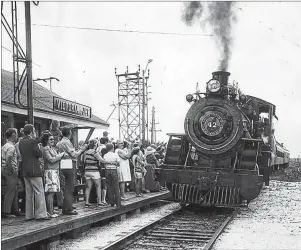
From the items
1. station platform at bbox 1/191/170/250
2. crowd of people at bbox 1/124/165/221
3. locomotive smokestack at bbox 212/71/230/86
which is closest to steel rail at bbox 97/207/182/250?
station platform at bbox 1/191/170/250

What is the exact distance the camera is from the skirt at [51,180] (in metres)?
6.82

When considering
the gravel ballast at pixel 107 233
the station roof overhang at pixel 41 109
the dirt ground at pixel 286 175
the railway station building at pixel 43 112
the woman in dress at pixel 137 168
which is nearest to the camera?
the gravel ballast at pixel 107 233

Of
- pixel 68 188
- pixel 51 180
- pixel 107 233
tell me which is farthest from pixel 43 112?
pixel 51 180

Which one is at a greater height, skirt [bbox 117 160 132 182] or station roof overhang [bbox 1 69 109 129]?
station roof overhang [bbox 1 69 109 129]

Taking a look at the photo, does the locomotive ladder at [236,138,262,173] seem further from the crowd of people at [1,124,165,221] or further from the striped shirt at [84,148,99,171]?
the striped shirt at [84,148,99,171]

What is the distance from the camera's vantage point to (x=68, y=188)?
7305 millimetres

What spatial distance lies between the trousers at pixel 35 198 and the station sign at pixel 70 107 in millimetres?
6218

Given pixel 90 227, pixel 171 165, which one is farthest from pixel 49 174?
pixel 171 165

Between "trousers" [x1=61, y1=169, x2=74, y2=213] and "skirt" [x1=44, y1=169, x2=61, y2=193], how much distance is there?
0.42m

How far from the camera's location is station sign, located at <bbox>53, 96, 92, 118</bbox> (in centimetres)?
1284

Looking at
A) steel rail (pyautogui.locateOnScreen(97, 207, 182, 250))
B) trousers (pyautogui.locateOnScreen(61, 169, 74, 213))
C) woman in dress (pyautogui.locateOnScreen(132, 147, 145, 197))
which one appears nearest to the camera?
steel rail (pyautogui.locateOnScreen(97, 207, 182, 250))

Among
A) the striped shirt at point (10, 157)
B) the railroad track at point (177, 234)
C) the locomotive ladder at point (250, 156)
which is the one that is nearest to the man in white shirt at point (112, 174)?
the railroad track at point (177, 234)

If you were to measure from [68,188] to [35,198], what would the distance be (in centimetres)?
83

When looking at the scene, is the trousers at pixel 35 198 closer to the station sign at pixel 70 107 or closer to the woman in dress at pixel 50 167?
the woman in dress at pixel 50 167
